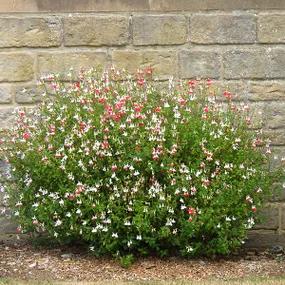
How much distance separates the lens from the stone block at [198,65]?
627cm

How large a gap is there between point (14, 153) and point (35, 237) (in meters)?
0.79

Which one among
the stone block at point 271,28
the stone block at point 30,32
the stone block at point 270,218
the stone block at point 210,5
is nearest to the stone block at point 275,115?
the stone block at point 271,28

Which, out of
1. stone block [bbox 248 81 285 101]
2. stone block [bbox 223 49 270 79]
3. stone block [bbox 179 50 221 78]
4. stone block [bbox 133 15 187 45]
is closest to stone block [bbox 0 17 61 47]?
stone block [bbox 133 15 187 45]

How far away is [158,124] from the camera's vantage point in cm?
553

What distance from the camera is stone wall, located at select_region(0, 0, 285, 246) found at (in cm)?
A: 621

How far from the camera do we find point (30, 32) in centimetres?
623

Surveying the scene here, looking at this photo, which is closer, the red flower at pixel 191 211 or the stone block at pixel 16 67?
the red flower at pixel 191 211

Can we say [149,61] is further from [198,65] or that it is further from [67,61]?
[67,61]

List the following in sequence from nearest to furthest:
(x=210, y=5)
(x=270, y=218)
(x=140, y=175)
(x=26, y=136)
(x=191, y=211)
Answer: (x=191, y=211) < (x=140, y=175) < (x=26, y=136) < (x=210, y=5) < (x=270, y=218)

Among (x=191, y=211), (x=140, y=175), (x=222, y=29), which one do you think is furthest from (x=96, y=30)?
(x=191, y=211)

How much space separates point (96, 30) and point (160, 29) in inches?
21.0

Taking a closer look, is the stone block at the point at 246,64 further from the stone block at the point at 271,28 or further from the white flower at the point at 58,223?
the white flower at the point at 58,223

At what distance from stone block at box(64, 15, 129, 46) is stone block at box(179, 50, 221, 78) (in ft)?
1.69

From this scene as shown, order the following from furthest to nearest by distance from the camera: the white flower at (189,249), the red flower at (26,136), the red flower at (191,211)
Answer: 1. the red flower at (26,136)
2. the white flower at (189,249)
3. the red flower at (191,211)
